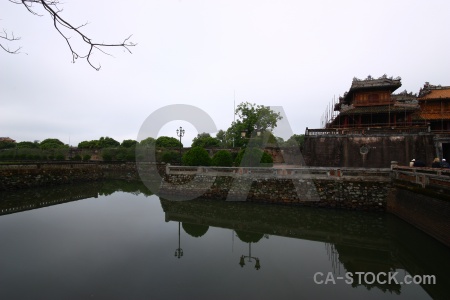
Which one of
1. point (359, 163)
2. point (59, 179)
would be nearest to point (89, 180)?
point (59, 179)

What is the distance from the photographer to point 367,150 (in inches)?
746

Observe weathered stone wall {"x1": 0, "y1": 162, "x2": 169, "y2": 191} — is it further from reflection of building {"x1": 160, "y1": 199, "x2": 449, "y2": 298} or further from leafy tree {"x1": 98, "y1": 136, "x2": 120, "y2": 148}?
leafy tree {"x1": 98, "y1": 136, "x2": 120, "y2": 148}

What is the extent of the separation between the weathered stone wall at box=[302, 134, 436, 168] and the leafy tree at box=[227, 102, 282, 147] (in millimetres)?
10340

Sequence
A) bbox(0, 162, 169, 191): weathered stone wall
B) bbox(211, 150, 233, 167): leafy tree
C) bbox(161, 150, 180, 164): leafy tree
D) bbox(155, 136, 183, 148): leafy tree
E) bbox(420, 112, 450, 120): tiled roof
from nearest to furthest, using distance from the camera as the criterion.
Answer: bbox(211, 150, 233, 167): leafy tree → bbox(0, 162, 169, 191): weathered stone wall → bbox(420, 112, 450, 120): tiled roof → bbox(161, 150, 180, 164): leafy tree → bbox(155, 136, 183, 148): leafy tree

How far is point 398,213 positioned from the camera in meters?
11.0

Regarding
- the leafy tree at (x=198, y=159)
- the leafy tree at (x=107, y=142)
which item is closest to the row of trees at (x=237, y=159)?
the leafy tree at (x=198, y=159)

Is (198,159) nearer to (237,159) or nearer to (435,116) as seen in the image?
(237,159)

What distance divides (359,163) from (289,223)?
1179 cm

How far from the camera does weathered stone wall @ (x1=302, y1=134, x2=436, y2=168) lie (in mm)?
18062

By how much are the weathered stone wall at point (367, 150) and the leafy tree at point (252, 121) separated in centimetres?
1034

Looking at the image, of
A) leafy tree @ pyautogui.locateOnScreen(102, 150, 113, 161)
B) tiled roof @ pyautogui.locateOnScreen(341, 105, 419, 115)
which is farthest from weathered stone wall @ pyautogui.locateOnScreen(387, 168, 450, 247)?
leafy tree @ pyautogui.locateOnScreen(102, 150, 113, 161)

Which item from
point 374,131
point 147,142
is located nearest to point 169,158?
point 147,142

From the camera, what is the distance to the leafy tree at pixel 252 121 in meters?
29.4

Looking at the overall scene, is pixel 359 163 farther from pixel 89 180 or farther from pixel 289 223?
pixel 89 180
